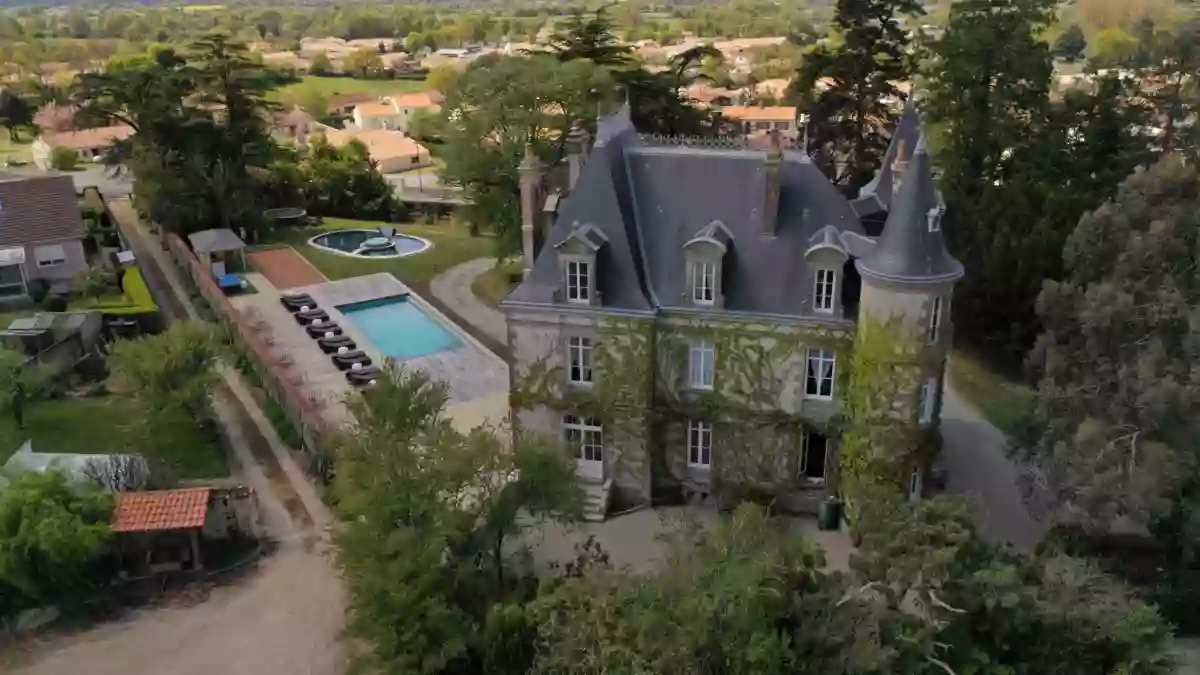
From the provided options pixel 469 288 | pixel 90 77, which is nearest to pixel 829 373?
pixel 469 288

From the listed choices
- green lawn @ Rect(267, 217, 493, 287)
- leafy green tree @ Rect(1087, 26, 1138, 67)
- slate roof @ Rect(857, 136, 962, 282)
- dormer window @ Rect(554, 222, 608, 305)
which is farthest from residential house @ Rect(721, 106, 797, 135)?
slate roof @ Rect(857, 136, 962, 282)

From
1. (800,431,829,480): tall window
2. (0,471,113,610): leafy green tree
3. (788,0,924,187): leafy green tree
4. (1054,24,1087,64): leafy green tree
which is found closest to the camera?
(0,471,113,610): leafy green tree

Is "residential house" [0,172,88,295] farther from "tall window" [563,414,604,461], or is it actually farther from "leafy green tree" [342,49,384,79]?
"leafy green tree" [342,49,384,79]

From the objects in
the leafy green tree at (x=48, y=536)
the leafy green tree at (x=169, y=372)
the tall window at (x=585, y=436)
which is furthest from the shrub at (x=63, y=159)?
the tall window at (x=585, y=436)

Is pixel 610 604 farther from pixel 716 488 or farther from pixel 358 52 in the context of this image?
pixel 358 52

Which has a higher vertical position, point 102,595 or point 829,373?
point 829,373

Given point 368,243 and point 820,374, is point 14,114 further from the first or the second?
point 820,374
